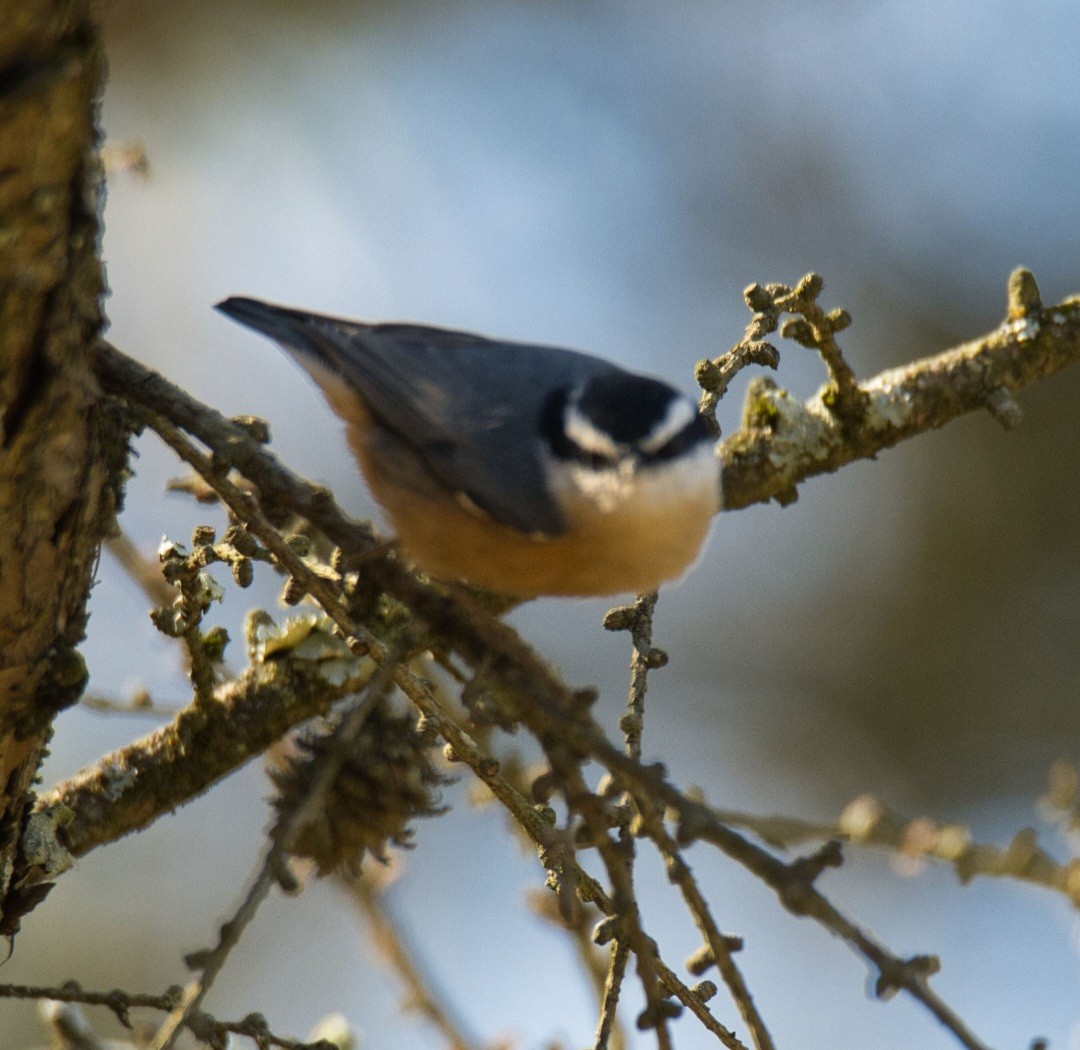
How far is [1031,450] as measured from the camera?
555 centimetres

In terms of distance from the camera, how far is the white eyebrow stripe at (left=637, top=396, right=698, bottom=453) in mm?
2223

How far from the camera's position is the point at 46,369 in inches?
61.5

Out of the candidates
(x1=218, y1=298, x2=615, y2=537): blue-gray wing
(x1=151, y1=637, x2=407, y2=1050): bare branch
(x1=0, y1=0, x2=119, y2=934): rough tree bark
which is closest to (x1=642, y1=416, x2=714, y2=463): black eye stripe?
(x1=218, y1=298, x2=615, y2=537): blue-gray wing

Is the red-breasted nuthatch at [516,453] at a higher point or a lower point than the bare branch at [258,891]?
higher

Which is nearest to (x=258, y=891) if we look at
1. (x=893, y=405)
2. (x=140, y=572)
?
(x=140, y=572)

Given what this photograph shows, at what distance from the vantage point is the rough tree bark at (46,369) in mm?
1425

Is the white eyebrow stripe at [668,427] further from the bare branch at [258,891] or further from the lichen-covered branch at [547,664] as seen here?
the bare branch at [258,891]

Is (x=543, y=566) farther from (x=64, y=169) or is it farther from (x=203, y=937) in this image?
(x=203, y=937)

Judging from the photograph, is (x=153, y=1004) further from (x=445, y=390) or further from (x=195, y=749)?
(x=445, y=390)

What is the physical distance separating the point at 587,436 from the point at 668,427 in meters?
0.15

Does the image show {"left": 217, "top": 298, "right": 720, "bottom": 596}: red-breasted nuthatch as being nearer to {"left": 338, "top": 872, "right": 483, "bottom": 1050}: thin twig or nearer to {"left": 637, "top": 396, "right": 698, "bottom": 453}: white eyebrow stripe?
{"left": 637, "top": 396, "right": 698, "bottom": 453}: white eyebrow stripe

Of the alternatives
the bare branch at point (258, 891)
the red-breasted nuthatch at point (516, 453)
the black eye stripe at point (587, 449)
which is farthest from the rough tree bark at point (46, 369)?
the black eye stripe at point (587, 449)

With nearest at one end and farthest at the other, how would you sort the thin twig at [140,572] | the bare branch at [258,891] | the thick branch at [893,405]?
the bare branch at [258,891] < the thick branch at [893,405] < the thin twig at [140,572]

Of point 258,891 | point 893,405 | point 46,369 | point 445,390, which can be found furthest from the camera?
point 893,405
